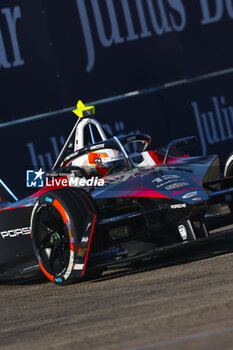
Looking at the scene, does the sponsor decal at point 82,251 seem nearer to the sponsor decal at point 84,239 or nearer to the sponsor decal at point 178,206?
the sponsor decal at point 84,239

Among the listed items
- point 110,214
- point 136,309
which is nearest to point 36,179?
point 110,214

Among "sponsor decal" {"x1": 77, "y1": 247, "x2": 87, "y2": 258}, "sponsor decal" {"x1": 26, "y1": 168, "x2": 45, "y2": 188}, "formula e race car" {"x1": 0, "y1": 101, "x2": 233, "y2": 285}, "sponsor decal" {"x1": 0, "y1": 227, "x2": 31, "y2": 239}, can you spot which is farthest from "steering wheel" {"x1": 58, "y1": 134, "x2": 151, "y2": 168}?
"sponsor decal" {"x1": 77, "y1": 247, "x2": 87, "y2": 258}

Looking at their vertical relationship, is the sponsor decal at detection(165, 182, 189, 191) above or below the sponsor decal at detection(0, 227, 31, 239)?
above

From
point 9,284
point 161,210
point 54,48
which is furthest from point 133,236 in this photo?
point 54,48

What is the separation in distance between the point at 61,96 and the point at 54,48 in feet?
2.43

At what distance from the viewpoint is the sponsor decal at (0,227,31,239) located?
7.34 metres

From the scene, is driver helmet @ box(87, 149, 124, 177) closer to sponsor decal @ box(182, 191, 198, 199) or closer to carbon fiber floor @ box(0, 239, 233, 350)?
Answer: carbon fiber floor @ box(0, 239, 233, 350)

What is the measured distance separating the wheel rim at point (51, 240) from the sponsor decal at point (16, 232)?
443 mm

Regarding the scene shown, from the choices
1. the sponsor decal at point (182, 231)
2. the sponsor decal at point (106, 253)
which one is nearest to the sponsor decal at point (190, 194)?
the sponsor decal at point (182, 231)

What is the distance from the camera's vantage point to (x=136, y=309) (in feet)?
16.9

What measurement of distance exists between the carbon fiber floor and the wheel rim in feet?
0.78

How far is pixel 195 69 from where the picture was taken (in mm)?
13055

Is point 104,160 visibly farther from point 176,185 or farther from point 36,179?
point 176,185

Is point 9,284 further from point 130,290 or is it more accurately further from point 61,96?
point 61,96
